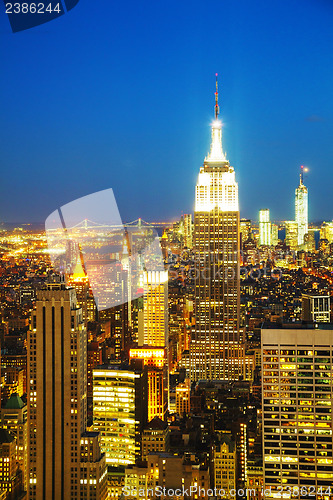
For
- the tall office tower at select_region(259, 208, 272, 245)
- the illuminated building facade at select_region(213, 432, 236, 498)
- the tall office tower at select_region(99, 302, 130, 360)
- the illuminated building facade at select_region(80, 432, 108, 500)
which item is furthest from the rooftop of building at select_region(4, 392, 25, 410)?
the tall office tower at select_region(259, 208, 272, 245)

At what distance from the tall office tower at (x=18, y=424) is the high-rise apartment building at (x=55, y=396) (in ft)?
0.93

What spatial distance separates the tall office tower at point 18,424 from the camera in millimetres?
6916

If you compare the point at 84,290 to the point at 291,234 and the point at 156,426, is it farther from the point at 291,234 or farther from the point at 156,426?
the point at 291,234

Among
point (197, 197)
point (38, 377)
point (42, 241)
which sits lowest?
point (38, 377)

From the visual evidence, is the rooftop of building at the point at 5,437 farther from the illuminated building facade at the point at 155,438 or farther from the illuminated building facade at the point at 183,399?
the illuminated building facade at the point at 183,399

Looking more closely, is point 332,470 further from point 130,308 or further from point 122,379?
point 130,308

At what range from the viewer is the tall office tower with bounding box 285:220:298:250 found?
1093cm

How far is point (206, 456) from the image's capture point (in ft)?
23.9

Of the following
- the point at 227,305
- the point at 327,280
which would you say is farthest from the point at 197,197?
the point at 327,280

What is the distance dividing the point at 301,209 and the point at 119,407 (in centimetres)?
333

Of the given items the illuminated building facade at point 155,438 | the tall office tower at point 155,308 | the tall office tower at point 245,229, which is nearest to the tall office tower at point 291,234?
the tall office tower at point 245,229

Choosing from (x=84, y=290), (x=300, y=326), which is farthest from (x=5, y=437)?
(x=300, y=326)

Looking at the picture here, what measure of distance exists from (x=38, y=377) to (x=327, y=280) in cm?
712

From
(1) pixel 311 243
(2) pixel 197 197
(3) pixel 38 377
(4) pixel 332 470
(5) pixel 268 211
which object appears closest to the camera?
(4) pixel 332 470
